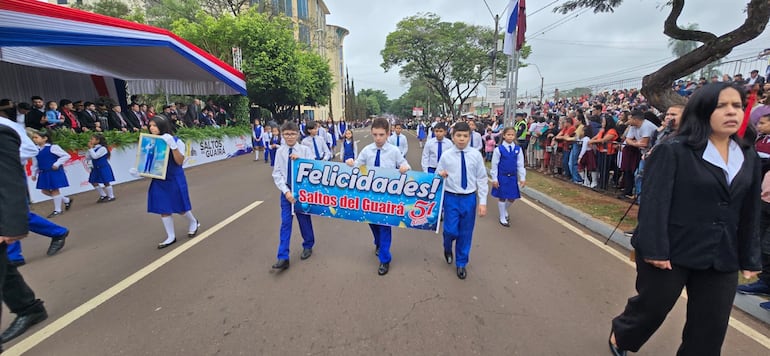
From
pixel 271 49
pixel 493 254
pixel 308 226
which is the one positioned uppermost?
pixel 271 49

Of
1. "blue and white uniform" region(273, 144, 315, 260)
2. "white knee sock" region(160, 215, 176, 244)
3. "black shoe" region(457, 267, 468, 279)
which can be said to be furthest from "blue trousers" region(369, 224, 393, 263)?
"white knee sock" region(160, 215, 176, 244)

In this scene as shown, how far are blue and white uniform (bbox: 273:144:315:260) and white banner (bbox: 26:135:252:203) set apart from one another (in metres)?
6.73

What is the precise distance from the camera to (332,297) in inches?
130

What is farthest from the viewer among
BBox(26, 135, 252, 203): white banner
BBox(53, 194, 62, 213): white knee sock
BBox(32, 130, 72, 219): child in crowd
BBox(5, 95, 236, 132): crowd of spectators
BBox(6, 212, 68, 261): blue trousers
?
BBox(5, 95, 236, 132): crowd of spectators

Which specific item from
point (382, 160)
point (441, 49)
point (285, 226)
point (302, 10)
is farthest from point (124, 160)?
point (302, 10)

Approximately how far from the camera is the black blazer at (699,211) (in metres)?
1.87

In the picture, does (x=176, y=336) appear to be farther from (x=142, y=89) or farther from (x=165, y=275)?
(x=142, y=89)

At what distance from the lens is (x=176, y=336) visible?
2.72 metres

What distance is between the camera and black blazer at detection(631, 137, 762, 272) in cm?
187

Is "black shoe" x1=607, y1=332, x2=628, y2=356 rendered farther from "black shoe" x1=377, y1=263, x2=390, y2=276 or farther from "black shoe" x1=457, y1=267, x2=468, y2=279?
"black shoe" x1=377, y1=263, x2=390, y2=276

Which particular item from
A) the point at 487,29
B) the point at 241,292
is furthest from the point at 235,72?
the point at 487,29

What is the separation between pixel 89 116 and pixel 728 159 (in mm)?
13769

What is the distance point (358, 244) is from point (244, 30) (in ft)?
63.3

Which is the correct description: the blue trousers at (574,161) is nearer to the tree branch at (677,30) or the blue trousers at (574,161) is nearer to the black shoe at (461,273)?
the tree branch at (677,30)
